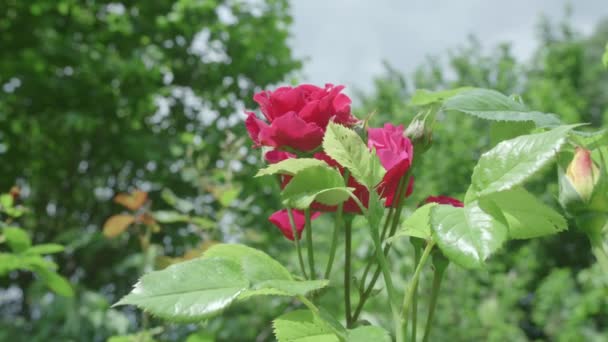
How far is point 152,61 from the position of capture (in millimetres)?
3561

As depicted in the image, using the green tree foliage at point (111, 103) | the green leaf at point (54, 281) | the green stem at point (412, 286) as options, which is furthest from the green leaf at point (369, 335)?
the green tree foliage at point (111, 103)

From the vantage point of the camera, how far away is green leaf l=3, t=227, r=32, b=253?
0.84 m

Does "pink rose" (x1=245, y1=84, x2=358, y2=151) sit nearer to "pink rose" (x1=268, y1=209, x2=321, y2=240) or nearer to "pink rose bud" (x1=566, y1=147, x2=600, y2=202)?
"pink rose" (x1=268, y1=209, x2=321, y2=240)

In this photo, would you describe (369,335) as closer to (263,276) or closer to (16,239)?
(263,276)

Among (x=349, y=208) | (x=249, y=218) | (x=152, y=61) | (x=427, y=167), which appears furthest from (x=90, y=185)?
(x=427, y=167)

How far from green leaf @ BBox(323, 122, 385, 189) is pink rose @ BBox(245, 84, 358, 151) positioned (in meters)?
0.05

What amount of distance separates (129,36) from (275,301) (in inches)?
87.1

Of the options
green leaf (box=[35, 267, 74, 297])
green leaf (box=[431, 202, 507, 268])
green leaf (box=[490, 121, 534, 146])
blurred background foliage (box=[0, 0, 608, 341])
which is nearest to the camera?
green leaf (box=[431, 202, 507, 268])

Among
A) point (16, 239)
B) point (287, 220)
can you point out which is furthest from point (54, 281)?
point (287, 220)

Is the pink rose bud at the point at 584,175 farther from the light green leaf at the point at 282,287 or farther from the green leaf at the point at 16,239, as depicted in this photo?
the green leaf at the point at 16,239

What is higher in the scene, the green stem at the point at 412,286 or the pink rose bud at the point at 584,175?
the pink rose bud at the point at 584,175

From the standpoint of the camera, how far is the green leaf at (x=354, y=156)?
14.4 inches

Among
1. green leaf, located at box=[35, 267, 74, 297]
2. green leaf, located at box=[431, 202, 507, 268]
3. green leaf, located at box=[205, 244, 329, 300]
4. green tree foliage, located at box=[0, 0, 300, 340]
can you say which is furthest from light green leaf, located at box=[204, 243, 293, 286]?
green tree foliage, located at box=[0, 0, 300, 340]

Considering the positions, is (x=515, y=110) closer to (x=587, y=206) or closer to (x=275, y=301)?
(x=587, y=206)
